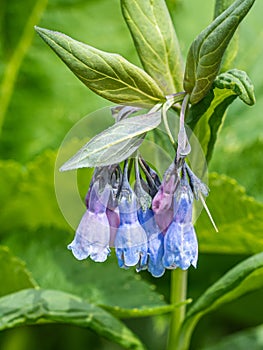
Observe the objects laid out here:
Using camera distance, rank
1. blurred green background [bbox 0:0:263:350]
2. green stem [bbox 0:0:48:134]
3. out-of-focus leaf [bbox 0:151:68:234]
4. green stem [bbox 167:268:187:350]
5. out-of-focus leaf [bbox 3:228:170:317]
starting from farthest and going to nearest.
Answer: green stem [bbox 0:0:48:134] < blurred green background [bbox 0:0:263:350] < out-of-focus leaf [bbox 0:151:68:234] < out-of-focus leaf [bbox 3:228:170:317] < green stem [bbox 167:268:187:350]

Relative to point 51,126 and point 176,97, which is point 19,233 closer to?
point 51,126

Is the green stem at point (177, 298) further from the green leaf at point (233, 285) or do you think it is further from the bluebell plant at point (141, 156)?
the bluebell plant at point (141, 156)

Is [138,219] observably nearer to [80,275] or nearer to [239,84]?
[239,84]

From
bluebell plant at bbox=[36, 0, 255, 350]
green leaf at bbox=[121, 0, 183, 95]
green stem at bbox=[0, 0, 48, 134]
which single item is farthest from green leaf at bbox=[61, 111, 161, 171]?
green stem at bbox=[0, 0, 48, 134]

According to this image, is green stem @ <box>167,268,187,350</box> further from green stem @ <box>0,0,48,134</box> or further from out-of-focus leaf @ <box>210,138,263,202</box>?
green stem @ <box>0,0,48,134</box>

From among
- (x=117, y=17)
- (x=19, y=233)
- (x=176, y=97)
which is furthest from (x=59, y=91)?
(x=176, y=97)

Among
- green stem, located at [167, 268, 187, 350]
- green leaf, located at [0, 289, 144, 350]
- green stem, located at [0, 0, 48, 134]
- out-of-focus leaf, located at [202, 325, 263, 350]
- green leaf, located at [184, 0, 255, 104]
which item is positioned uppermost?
green stem, located at [0, 0, 48, 134]

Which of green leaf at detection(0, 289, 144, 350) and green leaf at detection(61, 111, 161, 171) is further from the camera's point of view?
green leaf at detection(0, 289, 144, 350)

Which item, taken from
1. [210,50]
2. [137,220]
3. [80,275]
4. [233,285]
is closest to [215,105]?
[210,50]
